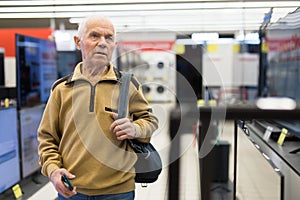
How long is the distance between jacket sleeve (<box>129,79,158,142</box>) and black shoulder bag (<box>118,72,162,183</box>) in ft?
0.12

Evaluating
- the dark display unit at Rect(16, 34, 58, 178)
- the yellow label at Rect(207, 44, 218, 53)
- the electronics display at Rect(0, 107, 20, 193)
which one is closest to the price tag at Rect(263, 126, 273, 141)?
the electronics display at Rect(0, 107, 20, 193)

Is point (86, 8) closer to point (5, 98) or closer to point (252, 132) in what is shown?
point (5, 98)

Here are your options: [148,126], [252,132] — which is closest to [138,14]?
[252,132]

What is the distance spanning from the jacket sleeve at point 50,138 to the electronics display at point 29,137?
296 centimetres

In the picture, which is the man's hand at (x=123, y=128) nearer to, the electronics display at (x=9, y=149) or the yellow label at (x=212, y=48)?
the electronics display at (x=9, y=149)

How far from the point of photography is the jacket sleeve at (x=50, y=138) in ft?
4.69

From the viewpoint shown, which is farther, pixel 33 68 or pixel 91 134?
pixel 33 68

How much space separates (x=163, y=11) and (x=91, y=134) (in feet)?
22.0

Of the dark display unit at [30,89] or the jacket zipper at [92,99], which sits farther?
the dark display unit at [30,89]

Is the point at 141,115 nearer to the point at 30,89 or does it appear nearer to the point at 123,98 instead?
the point at 123,98

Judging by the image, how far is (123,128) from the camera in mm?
1342

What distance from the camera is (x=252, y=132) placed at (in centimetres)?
333

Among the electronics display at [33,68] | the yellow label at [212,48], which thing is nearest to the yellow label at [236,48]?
the yellow label at [212,48]

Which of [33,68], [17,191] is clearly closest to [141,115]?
[17,191]
